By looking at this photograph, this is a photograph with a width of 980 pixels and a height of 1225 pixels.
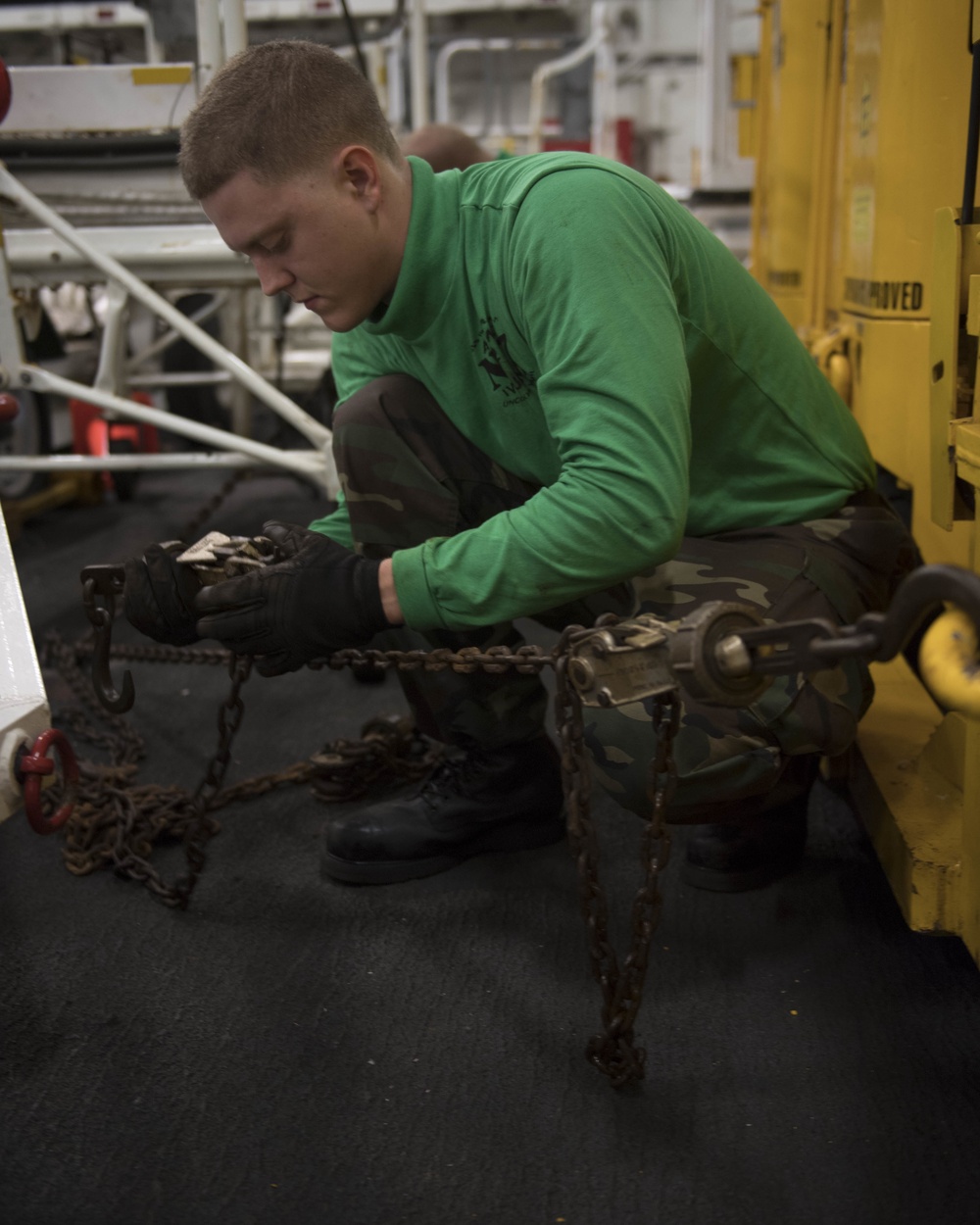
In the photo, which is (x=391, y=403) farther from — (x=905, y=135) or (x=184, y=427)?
(x=184, y=427)

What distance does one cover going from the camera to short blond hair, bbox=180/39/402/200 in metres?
1.22

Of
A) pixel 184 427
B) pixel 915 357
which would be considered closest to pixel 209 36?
pixel 184 427

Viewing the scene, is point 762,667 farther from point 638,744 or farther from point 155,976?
point 155,976

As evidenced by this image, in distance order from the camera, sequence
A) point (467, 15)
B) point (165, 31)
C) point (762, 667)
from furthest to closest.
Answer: point (467, 15)
point (165, 31)
point (762, 667)

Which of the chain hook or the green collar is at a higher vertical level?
the green collar

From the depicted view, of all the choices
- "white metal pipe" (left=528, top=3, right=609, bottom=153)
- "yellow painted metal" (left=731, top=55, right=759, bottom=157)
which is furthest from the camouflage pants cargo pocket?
"white metal pipe" (left=528, top=3, right=609, bottom=153)

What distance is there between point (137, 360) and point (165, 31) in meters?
1.05

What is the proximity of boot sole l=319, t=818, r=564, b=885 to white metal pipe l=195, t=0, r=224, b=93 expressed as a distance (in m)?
1.93

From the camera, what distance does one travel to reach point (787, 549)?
1.44 meters

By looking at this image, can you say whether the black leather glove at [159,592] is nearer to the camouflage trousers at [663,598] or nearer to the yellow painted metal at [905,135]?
the camouflage trousers at [663,598]

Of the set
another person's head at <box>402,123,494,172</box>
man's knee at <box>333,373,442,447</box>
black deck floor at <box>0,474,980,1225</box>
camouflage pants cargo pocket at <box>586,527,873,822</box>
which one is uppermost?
another person's head at <box>402,123,494,172</box>

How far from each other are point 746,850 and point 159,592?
89cm

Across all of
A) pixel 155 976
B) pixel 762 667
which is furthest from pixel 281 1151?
pixel 762 667

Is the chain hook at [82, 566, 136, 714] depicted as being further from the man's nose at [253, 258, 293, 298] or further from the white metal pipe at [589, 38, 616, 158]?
the white metal pipe at [589, 38, 616, 158]
